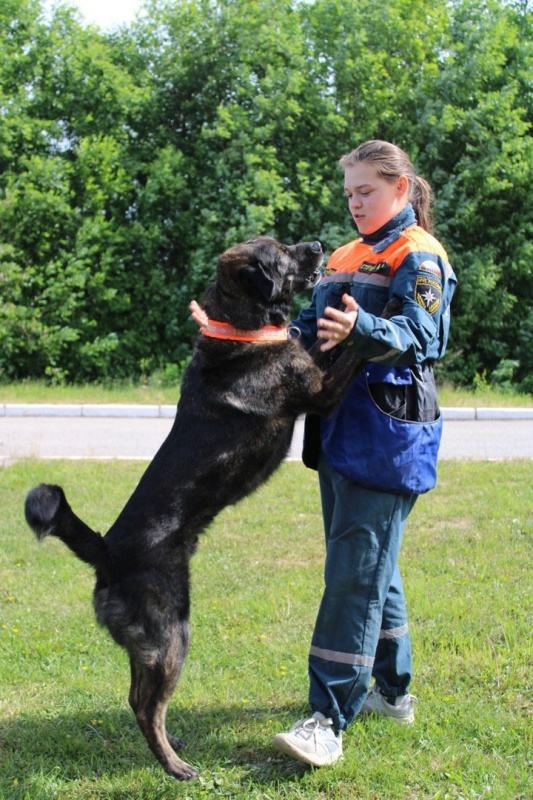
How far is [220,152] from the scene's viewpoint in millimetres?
13617

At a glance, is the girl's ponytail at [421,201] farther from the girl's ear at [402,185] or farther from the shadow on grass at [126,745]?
the shadow on grass at [126,745]

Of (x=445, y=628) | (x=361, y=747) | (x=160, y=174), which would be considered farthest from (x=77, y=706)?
(x=160, y=174)

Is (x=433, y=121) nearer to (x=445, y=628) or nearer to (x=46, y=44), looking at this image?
(x=46, y=44)

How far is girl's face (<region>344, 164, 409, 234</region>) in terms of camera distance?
10.1 feet

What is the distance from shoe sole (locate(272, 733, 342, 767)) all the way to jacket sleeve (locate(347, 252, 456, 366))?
1413 millimetres

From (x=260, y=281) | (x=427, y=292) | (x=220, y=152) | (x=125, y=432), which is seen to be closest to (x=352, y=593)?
(x=427, y=292)

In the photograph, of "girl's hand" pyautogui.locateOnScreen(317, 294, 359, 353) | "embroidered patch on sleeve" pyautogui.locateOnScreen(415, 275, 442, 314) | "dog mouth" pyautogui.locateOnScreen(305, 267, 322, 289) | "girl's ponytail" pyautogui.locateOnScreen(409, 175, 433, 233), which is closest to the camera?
"girl's hand" pyautogui.locateOnScreen(317, 294, 359, 353)

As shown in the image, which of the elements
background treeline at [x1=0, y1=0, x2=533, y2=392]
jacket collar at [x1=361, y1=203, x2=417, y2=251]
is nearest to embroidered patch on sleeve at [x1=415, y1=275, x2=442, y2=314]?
jacket collar at [x1=361, y1=203, x2=417, y2=251]

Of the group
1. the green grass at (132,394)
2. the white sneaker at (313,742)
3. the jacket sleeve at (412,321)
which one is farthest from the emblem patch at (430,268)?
the green grass at (132,394)

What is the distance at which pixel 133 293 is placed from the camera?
14.0m

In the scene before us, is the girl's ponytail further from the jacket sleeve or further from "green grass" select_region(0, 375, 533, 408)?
"green grass" select_region(0, 375, 533, 408)

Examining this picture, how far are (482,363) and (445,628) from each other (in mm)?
10465

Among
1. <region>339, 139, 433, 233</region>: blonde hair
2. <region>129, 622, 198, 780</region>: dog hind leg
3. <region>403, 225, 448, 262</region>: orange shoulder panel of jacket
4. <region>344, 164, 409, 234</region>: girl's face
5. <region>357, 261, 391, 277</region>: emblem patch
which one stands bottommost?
<region>129, 622, 198, 780</region>: dog hind leg

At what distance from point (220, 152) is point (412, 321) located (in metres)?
11.4
